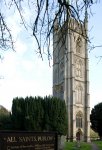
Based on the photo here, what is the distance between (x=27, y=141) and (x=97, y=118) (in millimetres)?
67899

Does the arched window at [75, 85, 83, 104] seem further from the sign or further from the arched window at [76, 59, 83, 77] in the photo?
the sign

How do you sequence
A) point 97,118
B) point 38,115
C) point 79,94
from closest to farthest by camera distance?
1. point 38,115
2. point 97,118
3. point 79,94

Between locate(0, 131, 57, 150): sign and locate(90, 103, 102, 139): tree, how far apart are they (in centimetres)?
6467

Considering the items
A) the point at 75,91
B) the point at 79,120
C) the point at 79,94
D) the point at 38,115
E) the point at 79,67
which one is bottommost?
the point at 38,115

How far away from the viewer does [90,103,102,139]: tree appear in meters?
74.5

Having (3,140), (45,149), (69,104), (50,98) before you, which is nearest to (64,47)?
(3,140)

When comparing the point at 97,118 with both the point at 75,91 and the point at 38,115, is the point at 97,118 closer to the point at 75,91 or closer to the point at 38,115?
the point at 75,91

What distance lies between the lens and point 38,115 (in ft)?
167

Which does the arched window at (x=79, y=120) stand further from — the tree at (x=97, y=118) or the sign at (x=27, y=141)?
the sign at (x=27, y=141)

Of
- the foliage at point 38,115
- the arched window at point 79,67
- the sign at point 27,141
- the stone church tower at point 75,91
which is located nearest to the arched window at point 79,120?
the stone church tower at point 75,91

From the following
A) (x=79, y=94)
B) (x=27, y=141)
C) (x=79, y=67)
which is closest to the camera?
(x=27, y=141)

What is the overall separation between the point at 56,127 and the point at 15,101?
5995 millimetres

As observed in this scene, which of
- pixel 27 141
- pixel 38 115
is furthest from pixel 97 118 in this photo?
pixel 27 141

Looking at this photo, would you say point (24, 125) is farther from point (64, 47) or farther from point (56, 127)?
point (64, 47)
